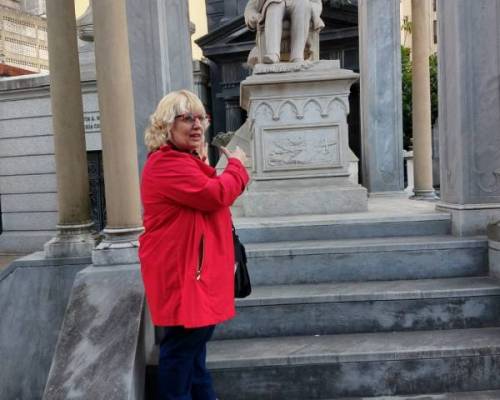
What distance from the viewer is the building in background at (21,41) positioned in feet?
48.8

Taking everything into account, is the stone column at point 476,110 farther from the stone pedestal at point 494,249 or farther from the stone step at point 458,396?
the stone step at point 458,396

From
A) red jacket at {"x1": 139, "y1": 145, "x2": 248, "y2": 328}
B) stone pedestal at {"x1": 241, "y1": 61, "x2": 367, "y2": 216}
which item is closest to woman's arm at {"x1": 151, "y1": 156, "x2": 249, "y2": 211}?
red jacket at {"x1": 139, "y1": 145, "x2": 248, "y2": 328}

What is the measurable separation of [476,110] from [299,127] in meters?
1.88

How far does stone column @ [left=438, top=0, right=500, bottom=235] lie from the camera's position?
4.12 metres

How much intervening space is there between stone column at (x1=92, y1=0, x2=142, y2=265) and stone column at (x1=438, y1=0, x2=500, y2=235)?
269 centimetres

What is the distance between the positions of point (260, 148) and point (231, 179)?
3117mm

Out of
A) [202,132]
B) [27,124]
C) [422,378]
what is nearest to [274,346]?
[422,378]

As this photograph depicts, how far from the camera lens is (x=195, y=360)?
267 cm

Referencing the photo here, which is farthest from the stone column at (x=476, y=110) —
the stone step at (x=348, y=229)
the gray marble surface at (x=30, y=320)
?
the gray marble surface at (x=30, y=320)

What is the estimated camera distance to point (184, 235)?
2.39 metres

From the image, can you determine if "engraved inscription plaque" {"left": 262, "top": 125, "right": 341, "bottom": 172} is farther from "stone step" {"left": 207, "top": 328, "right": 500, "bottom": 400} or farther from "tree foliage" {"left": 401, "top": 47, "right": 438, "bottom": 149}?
"tree foliage" {"left": 401, "top": 47, "right": 438, "bottom": 149}

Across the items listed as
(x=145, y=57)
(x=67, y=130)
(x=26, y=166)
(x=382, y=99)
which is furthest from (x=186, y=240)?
(x=26, y=166)

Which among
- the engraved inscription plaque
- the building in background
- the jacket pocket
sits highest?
the building in background

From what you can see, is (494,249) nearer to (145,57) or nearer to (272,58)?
(272,58)
